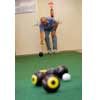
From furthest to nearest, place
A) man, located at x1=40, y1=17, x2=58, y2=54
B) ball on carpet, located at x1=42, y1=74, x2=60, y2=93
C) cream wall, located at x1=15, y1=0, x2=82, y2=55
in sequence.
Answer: cream wall, located at x1=15, y1=0, x2=82, y2=55, man, located at x1=40, y1=17, x2=58, y2=54, ball on carpet, located at x1=42, y1=74, x2=60, y2=93

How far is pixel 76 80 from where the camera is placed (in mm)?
3799

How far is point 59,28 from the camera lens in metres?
7.52

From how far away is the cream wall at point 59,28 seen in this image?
7051mm

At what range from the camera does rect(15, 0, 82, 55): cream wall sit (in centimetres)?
705

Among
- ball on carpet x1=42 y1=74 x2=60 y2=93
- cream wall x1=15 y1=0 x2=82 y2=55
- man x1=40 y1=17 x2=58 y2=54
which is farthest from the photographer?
cream wall x1=15 y1=0 x2=82 y2=55

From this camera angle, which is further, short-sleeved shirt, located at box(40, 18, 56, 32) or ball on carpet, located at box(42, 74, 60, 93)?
short-sleeved shirt, located at box(40, 18, 56, 32)

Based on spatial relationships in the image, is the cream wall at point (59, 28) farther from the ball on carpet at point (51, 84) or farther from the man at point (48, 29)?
the ball on carpet at point (51, 84)

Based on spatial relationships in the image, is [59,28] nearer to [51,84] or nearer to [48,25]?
[48,25]

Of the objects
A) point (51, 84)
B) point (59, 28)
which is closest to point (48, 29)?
point (59, 28)

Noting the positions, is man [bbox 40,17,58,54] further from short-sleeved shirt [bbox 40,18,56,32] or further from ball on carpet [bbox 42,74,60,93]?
ball on carpet [bbox 42,74,60,93]

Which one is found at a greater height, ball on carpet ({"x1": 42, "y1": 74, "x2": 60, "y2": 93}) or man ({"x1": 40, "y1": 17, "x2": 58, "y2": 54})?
man ({"x1": 40, "y1": 17, "x2": 58, "y2": 54})

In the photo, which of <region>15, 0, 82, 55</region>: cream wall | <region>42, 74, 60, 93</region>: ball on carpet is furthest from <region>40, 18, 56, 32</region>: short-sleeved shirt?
<region>42, 74, 60, 93</region>: ball on carpet
